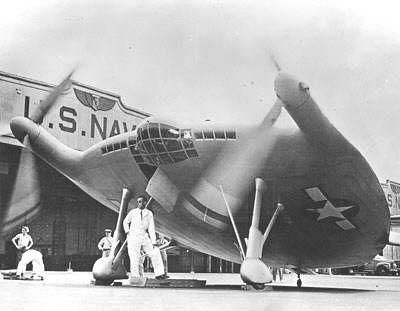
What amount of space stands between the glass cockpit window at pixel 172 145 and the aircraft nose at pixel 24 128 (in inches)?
312

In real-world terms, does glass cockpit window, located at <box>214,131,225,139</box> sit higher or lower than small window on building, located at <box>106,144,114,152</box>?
lower

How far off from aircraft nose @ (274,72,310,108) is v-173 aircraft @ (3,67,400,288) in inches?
1.1

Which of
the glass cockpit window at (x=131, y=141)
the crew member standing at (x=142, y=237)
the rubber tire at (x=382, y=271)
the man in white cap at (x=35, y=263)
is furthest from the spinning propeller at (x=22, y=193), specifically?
the rubber tire at (x=382, y=271)

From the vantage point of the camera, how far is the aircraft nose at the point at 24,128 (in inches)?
993

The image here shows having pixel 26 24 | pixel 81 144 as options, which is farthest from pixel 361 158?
pixel 81 144

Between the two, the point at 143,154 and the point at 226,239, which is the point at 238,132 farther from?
the point at 226,239

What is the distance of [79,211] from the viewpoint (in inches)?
1606

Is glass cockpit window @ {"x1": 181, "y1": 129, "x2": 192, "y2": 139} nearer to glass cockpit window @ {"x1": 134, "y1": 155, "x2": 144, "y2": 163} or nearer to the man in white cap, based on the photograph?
glass cockpit window @ {"x1": 134, "y1": 155, "x2": 144, "y2": 163}

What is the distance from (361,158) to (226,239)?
6681 millimetres

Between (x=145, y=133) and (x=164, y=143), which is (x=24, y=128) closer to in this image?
(x=145, y=133)

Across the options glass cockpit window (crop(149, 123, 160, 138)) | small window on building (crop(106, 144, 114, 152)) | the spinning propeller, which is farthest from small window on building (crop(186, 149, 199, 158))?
the spinning propeller

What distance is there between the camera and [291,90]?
1647 cm

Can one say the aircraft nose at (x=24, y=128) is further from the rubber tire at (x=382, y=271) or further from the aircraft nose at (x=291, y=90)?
the rubber tire at (x=382, y=271)

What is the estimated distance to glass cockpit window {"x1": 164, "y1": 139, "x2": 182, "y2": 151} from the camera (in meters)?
19.6
